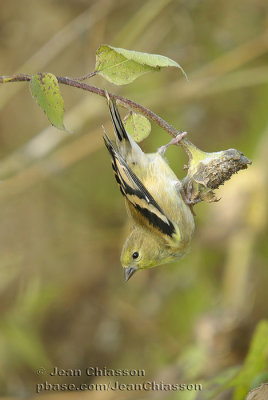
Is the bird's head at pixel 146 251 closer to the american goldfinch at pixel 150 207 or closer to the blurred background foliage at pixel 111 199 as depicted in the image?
the american goldfinch at pixel 150 207

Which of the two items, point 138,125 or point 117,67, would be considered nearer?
point 117,67

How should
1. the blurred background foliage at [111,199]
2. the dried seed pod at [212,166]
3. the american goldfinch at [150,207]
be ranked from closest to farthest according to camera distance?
the dried seed pod at [212,166]
the american goldfinch at [150,207]
the blurred background foliage at [111,199]

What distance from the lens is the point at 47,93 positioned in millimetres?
1629

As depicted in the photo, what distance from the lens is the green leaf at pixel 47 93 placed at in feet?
5.30

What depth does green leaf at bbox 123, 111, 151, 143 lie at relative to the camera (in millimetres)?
1970

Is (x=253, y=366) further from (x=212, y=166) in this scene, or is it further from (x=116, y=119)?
(x=116, y=119)

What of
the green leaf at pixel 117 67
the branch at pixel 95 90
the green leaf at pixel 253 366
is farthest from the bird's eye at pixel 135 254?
the green leaf at pixel 117 67

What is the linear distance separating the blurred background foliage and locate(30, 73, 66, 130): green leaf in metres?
2.49

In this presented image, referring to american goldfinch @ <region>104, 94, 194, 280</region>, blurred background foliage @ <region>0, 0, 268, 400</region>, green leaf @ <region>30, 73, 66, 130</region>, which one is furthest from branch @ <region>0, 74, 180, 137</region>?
blurred background foliage @ <region>0, 0, 268, 400</region>

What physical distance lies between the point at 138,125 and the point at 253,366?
39.9 inches

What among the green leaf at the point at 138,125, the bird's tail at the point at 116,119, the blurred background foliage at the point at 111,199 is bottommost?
the green leaf at the point at 138,125

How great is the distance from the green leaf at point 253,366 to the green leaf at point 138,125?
35.9 inches

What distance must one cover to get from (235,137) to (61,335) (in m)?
2.78

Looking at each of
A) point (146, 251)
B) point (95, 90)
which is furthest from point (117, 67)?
point (146, 251)
